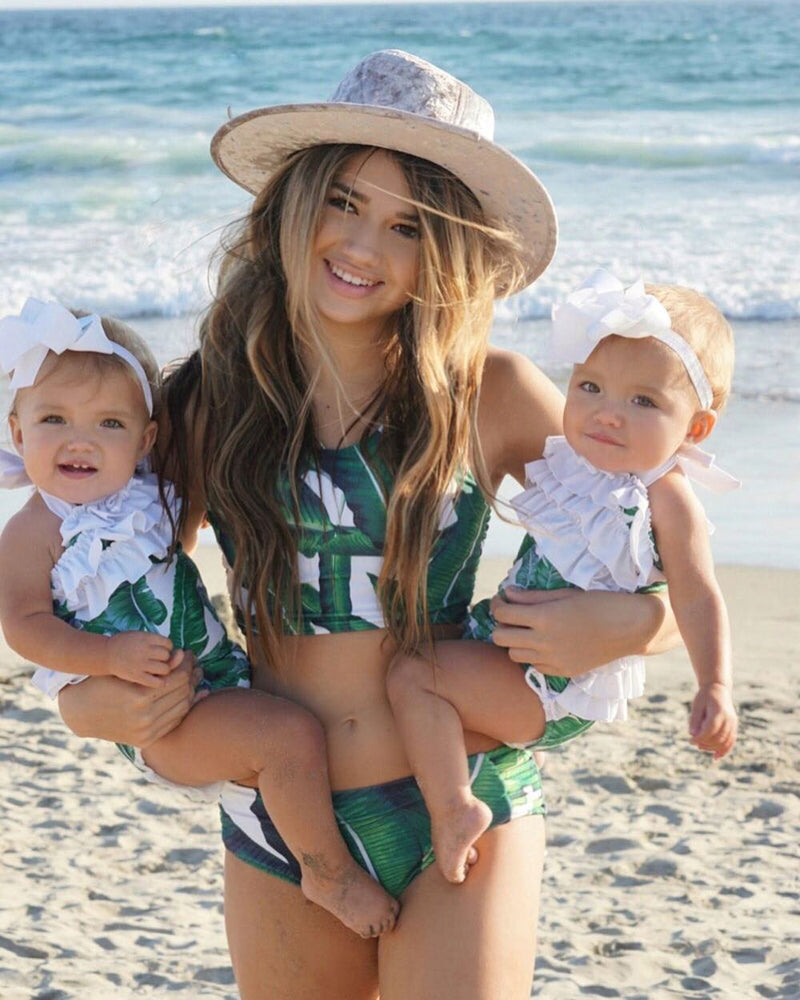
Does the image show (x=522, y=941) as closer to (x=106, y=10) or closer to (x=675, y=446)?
(x=675, y=446)

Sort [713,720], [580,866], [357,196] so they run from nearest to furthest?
[713,720], [357,196], [580,866]

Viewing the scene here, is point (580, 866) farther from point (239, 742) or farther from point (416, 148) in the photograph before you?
point (416, 148)

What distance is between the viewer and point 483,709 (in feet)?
8.49

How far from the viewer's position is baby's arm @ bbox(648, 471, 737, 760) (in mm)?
2410

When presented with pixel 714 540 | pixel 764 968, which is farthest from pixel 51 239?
pixel 764 968

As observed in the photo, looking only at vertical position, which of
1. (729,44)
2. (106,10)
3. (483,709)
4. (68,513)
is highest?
(106,10)

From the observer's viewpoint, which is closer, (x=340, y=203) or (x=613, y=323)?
(x=613, y=323)

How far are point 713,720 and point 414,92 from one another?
3.97 ft

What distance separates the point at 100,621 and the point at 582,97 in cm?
1999

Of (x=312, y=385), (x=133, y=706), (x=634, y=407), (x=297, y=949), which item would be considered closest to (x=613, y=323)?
(x=634, y=407)

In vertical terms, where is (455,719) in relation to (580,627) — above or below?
below

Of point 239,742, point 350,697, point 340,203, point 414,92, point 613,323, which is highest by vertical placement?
point 414,92

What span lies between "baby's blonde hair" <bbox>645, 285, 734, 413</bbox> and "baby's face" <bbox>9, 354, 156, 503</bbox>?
0.97 m

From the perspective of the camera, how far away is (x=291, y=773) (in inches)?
100
